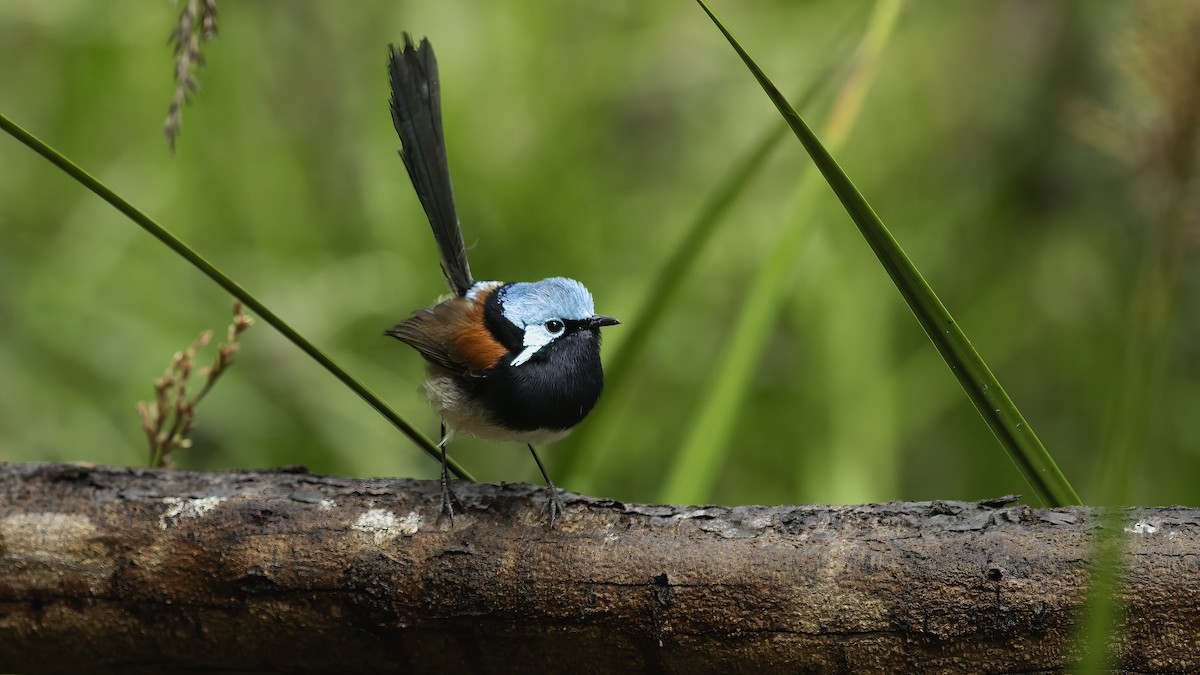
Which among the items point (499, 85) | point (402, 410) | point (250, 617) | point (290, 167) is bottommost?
point (250, 617)

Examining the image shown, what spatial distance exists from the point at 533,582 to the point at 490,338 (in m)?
0.82

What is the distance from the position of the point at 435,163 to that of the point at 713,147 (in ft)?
8.70

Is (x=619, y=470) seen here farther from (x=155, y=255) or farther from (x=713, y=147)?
(x=155, y=255)

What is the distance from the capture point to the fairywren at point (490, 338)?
91.6 inches

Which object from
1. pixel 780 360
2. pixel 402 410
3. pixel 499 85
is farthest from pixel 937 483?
pixel 499 85

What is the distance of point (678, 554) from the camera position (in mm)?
1761

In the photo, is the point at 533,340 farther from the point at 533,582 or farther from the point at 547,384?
the point at 533,582

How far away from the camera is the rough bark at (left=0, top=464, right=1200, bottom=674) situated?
5.29ft

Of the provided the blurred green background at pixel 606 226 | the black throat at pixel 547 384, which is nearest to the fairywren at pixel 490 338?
the black throat at pixel 547 384

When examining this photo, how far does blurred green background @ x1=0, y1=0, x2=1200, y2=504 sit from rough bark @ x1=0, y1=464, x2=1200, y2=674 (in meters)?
1.65

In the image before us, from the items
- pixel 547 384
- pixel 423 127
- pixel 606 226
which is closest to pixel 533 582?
pixel 547 384

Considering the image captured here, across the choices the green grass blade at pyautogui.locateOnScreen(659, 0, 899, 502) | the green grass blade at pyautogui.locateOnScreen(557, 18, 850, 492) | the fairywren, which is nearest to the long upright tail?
the fairywren

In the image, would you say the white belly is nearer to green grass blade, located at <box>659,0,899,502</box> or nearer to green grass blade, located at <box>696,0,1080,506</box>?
green grass blade, located at <box>659,0,899,502</box>

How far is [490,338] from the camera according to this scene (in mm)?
2465
